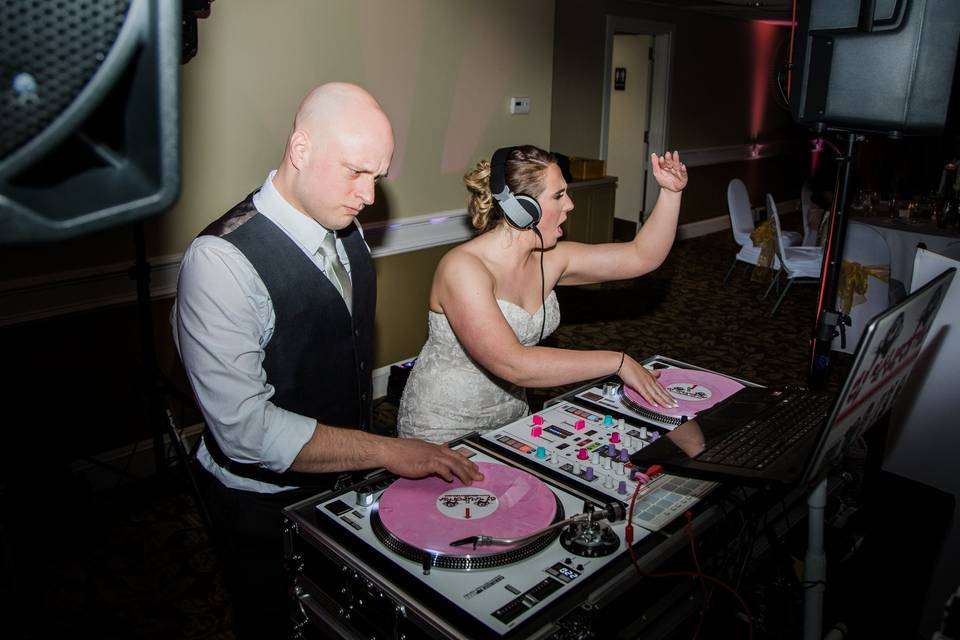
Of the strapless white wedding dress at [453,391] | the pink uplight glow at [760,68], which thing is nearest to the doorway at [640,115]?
the pink uplight glow at [760,68]

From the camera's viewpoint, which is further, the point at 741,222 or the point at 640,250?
the point at 741,222

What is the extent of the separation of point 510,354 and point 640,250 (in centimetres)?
59

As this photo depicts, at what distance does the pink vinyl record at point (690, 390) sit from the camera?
159cm

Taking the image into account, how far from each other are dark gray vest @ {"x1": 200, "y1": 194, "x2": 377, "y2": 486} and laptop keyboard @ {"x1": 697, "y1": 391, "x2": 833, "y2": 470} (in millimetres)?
762

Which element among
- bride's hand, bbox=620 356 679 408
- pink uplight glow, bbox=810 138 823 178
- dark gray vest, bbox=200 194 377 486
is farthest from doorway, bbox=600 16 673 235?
dark gray vest, bbox=200 194 377 486

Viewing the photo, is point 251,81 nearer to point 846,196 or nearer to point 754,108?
point 846,196

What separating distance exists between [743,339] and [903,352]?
379 centimetres

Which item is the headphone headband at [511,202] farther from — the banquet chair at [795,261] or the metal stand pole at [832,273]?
the banquet chair at [795,261]

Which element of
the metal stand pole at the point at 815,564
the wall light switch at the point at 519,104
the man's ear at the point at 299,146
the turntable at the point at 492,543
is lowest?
the metal stand pole at the point at 815,564

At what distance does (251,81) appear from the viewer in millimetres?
3027

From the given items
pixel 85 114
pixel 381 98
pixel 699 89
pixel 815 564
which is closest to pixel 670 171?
pixel 815 564

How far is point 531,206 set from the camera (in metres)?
1.81

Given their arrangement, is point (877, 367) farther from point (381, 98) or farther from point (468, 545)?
point (381, 98)

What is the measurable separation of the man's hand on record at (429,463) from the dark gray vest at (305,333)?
294 mm
